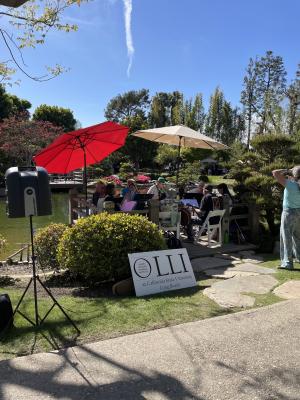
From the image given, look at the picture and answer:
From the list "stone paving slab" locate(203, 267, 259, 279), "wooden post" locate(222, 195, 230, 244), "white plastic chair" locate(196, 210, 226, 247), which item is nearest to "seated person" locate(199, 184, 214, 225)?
"white plastic chair" locate(196, 210, 226, 247)

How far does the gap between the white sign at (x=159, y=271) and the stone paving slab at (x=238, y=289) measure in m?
0.38

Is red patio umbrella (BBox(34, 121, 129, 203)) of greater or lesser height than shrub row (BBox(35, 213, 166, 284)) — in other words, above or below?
above

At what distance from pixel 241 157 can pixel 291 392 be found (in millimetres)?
7165

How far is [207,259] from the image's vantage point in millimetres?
7184

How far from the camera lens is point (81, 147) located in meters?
8.60

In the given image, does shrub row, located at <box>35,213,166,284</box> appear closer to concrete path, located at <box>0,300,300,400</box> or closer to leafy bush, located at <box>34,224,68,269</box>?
leafy bush, located at <box>34,224,68,269</box>

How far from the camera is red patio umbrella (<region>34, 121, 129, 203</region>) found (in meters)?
7.89

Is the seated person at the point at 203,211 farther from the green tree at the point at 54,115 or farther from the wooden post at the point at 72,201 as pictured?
the green tree at the point at 54,115

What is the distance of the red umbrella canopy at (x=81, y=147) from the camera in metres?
7.89

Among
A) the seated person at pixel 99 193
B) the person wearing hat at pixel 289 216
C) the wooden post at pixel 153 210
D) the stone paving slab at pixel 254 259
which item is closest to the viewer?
the person wearing hat at pixel 289 216

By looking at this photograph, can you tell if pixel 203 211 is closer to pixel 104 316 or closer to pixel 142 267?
pixel 142 267

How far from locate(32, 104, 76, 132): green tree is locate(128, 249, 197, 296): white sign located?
48.7 metres

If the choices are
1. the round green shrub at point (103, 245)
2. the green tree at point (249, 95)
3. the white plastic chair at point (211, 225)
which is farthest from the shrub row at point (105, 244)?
the green tree at point (249, 95)

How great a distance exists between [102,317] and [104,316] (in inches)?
1.4
